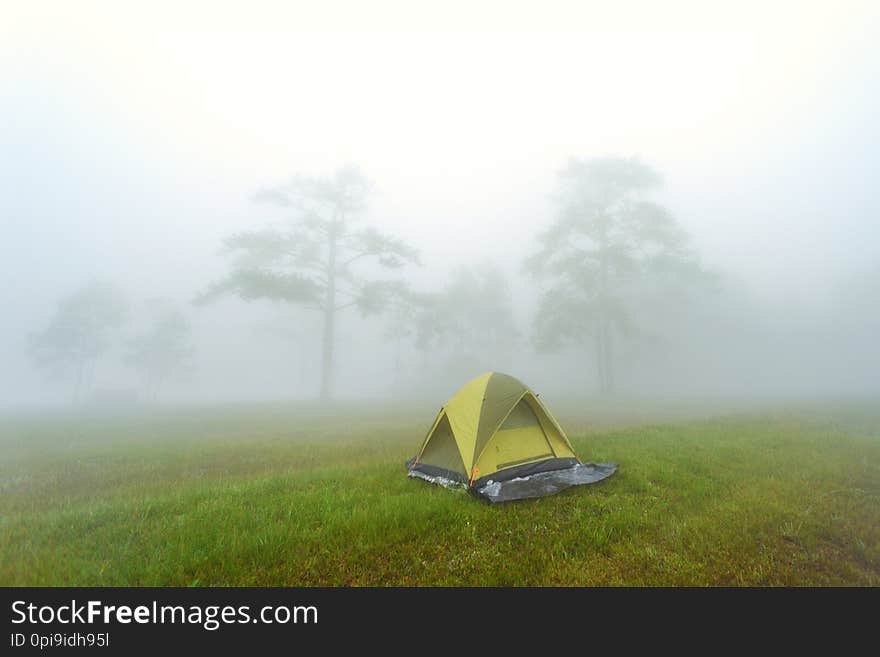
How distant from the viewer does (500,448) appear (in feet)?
22.7

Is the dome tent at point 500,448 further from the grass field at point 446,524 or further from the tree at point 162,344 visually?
the tree at point 162,344

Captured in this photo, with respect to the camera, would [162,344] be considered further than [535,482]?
Yes

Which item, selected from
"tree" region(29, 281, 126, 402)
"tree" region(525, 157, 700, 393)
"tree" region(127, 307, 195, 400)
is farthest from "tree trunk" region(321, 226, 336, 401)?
"tree" region(127, 307, 195, 400)

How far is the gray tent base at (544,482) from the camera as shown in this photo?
575 centimetres

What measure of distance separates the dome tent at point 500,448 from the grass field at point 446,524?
420 millimetres

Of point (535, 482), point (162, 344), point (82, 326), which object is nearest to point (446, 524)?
point (535, 482)

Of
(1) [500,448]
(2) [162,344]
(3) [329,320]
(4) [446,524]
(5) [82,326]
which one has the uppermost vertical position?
(5) [82,326]

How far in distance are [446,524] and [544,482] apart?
7.66ft

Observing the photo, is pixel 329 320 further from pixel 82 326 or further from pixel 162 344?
pixel 162 344

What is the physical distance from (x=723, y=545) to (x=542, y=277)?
28.5 m

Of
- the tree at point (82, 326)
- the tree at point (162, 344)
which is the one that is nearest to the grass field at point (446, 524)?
the tree at point (82, 326)

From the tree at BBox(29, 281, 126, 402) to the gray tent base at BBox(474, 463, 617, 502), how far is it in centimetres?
5208

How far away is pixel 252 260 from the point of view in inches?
958
